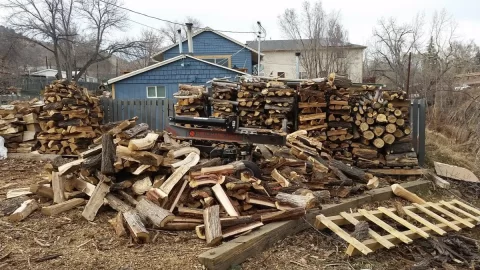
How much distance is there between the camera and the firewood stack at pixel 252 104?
30.1ft

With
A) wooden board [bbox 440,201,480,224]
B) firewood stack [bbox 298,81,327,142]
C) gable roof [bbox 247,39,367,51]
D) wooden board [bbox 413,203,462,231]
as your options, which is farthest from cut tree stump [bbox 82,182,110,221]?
gable roof [bbox 247,39,367,51]

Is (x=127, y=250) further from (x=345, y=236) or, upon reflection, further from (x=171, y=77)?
(x=171, y=77)

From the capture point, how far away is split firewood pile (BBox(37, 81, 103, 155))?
9.63 m

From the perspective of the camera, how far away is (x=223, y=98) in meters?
9.84

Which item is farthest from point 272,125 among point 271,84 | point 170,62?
point 170,62

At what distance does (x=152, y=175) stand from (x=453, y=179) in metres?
6.34

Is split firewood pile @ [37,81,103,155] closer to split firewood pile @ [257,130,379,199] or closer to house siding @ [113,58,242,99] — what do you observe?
split firewood pile @ [257,130,379,199]

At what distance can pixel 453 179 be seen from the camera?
8.06 meters

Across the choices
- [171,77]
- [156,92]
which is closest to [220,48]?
[171,77]

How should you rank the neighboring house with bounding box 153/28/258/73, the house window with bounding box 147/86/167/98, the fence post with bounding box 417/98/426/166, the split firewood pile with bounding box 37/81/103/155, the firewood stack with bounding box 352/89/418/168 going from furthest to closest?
the neighboring house with bounding box 153/28/258/73 → the house window with bounding box 147/86/167/98 → the split firewood pile with bounding box 37/81/103/155 → the fence post with bounding box 417/98/426/166 → the firewood stack with bounding box 352/89/418/168

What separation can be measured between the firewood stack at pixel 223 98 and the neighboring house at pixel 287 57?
2596cm

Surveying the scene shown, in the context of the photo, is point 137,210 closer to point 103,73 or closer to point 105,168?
point 105,168

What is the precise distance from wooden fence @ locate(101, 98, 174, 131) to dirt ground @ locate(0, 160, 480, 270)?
656 centimetres

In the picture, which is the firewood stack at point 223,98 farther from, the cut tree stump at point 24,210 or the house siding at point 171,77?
the house siding at point 171,77
